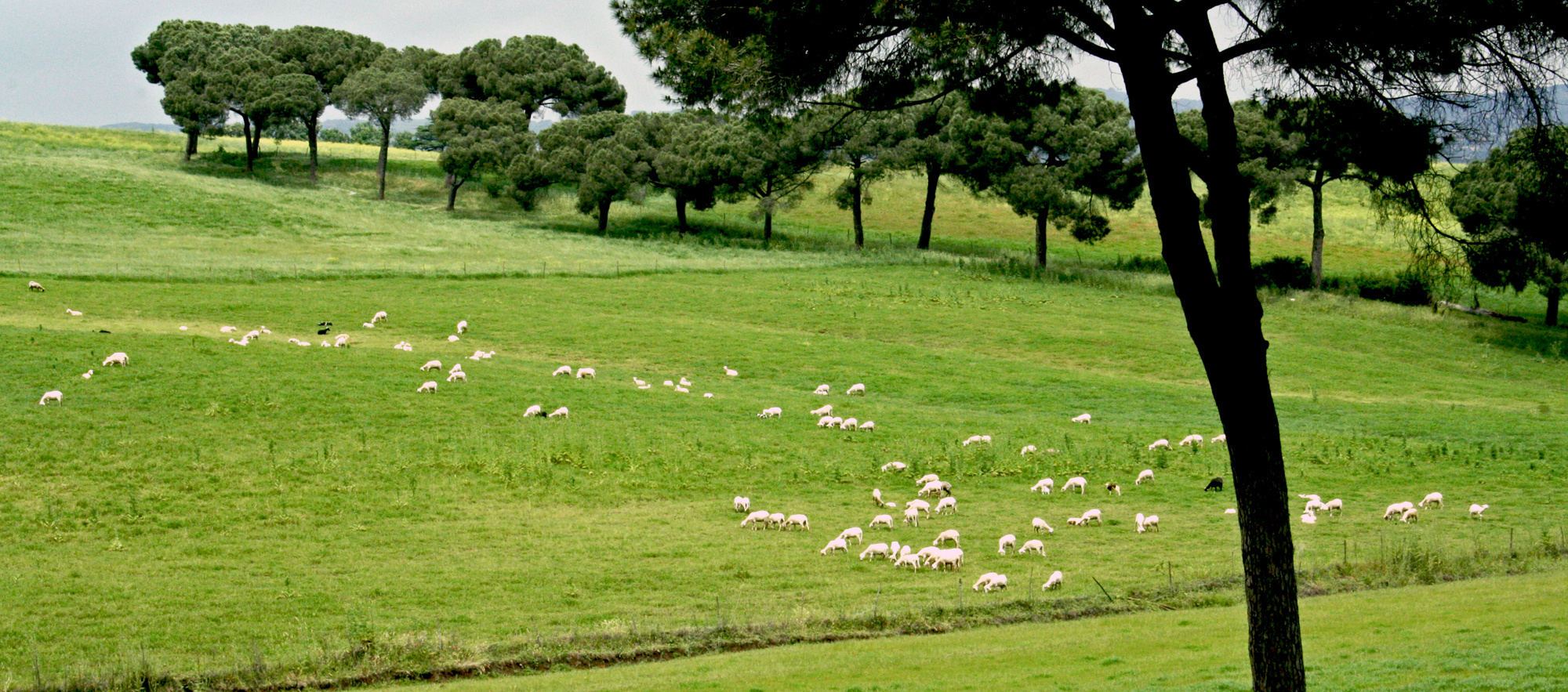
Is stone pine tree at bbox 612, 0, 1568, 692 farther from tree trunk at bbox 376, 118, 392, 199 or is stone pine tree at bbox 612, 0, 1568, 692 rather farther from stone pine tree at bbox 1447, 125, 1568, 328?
tree trunk at bbox 376, 118, 392, 199

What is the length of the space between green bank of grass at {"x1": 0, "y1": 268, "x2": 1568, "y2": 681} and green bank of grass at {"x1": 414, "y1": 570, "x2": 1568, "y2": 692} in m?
2.13

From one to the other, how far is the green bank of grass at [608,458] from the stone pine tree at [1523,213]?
989cm

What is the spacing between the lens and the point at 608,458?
31938 millimetres

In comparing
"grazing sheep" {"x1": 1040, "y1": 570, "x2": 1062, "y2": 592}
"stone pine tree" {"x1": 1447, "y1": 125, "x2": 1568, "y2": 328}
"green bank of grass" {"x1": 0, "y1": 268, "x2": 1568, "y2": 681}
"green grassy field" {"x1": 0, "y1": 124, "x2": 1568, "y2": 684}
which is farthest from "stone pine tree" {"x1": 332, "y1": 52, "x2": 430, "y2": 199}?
"stone pine tree" {"x1": 1447, "y1": 125, "x2": 1568, "y2": 328}

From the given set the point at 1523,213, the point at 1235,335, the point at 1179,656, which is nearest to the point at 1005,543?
the point at 1179,656

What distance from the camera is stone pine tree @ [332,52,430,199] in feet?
302

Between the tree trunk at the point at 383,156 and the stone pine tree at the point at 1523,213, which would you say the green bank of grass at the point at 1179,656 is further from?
the tree trunk at the point at 383,156

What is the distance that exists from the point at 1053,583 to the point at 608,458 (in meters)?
14.4

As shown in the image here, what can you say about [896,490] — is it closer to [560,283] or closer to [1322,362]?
[1322,362]

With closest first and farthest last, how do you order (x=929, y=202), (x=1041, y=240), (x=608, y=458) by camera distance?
1. (x=608, y=458)
2. (x=1041, y=240)
3. (x=929, y=202)

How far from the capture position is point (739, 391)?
135 ft

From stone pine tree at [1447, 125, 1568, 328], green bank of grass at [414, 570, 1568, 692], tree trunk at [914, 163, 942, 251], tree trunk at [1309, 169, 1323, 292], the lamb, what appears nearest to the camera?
stone pine tree at [1447, 125, 1568, 328]

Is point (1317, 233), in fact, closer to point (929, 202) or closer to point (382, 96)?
point (929, 202)

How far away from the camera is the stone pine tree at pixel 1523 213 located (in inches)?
455
